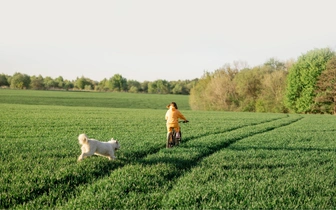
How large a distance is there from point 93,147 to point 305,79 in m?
62.0

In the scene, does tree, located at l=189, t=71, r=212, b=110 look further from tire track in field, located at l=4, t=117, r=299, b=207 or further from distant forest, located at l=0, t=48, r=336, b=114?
tire track in field, located at l=4, t=117, r=299, b=207

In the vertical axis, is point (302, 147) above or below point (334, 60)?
below

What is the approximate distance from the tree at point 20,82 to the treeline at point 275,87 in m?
115

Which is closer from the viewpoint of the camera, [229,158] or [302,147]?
[229,158]

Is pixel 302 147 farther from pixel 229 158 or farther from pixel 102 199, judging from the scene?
pixel 102 199

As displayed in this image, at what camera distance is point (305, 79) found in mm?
62281

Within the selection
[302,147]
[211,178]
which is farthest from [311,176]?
[302,147]

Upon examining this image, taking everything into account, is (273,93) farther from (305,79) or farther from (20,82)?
(20,82)

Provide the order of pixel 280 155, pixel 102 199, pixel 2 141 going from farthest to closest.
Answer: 1. pixel 2 141
2. pixel 280 155
3. pixel 102 199

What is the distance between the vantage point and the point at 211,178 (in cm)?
914

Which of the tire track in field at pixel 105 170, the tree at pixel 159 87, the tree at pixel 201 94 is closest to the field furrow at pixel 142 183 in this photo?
Answer: the tire track in field at pixel 105 170

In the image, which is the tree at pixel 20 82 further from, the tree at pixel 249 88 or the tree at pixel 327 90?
the tree at pixel 327 90

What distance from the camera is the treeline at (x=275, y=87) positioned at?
59875 millimetres

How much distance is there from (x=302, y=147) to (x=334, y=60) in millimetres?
52350
